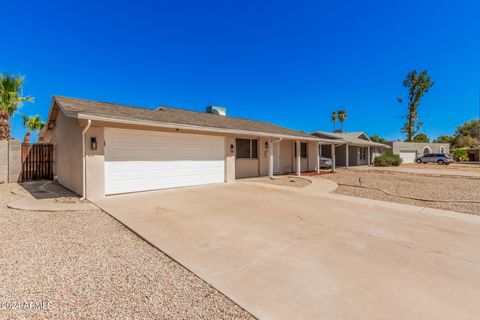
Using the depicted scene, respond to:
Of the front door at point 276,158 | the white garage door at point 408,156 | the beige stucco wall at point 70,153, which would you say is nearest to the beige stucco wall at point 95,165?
the beige stucco wall at point 70,153

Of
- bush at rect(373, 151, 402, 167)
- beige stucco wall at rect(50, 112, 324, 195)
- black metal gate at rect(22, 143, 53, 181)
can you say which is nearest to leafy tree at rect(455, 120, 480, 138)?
bush at rect(373, 151, 402, 167)

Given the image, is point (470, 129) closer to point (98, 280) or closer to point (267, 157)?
point (267, 157)

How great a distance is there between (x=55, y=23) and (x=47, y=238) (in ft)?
50.2

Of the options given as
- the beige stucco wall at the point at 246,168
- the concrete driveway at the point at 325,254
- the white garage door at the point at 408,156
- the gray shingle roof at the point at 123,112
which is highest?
the gray shingle roof at the point at 123,112

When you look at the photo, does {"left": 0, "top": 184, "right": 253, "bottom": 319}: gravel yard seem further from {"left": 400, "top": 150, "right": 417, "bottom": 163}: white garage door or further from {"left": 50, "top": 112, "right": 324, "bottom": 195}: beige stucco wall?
{"left": 400, "top": 150, "right": 417, "bottom": 163}: white garage door

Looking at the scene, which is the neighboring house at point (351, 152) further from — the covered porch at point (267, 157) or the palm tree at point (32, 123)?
the palm tree at point (32, 123)

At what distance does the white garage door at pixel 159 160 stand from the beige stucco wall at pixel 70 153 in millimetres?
919

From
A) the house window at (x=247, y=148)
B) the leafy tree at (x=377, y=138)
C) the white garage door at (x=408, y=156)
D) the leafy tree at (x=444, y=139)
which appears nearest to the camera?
the house window at (x=247, y=148)

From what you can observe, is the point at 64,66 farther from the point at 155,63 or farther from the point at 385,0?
the point at 385,0

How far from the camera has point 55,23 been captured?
13.3 metres

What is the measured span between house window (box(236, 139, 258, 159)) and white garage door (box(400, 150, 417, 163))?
1285 inches

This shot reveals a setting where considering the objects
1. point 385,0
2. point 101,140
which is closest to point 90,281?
point 101,140

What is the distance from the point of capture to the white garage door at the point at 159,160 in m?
7.48

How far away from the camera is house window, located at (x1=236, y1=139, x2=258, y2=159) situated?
12651 millimetres
